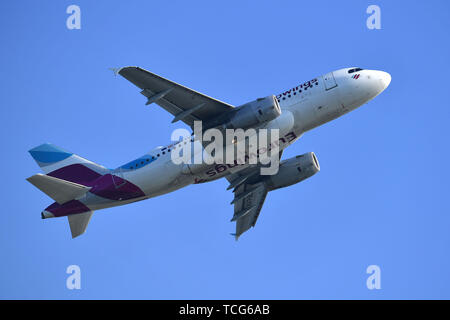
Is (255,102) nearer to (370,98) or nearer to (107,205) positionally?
(370,98)

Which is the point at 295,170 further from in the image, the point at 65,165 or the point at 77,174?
the point at 65,165

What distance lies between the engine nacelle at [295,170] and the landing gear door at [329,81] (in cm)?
690

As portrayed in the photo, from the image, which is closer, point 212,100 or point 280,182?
point 212,100

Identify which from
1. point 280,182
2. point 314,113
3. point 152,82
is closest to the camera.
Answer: point 152,82

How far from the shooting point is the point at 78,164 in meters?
46.0

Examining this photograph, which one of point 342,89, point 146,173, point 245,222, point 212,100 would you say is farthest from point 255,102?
point 245,222

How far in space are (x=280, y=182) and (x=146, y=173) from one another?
420 inches

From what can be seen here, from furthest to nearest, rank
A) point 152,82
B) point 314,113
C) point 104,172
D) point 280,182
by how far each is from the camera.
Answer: point 280,182 → point 104,172 → point 314,113 → point 152,82

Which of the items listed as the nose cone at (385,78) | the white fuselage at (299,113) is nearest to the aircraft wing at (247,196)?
the white fuselage at (299,113)

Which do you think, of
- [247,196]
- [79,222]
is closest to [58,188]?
[79,222]

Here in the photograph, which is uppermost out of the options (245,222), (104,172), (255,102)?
(255,102)

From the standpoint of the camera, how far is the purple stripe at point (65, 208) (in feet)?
Answer: 143

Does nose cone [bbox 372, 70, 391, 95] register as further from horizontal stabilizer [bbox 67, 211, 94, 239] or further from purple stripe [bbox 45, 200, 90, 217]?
horizontal stabilizer [bbox 67, 211, 94, 239]

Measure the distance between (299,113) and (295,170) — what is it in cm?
684
